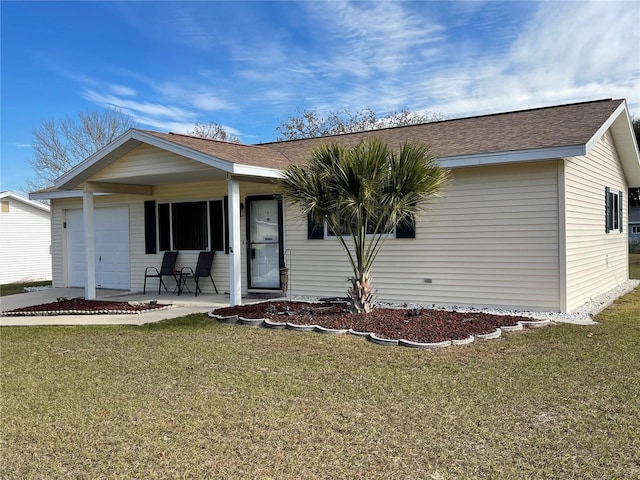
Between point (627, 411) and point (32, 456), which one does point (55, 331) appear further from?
point (627, 411)

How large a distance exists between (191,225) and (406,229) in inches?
204

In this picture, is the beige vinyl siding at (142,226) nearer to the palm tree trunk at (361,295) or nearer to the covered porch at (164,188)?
the covered porch at (164,188)

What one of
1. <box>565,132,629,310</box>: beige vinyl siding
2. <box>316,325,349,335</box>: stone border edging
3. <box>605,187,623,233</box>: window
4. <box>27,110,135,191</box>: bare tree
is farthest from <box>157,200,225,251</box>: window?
<box>27,110,135,191</box>: bare tree

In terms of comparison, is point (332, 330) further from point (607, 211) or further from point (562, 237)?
point (607, 211)

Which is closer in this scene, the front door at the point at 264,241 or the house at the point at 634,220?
the front door at the point at 264,241

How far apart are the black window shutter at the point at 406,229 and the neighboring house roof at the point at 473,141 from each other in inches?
49.6

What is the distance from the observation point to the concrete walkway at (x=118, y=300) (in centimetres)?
862

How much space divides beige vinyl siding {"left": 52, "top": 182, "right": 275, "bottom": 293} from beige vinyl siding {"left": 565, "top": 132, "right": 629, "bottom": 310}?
560cm

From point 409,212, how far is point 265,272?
4.37 metres

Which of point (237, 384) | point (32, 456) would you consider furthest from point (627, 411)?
point (32, 456)

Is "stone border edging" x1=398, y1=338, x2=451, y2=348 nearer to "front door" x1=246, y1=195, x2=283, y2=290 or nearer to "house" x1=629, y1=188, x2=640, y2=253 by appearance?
"front door" x1=246, y1=195, x2=283, y2=290

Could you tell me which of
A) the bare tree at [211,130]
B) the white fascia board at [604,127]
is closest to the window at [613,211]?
the white fascia board at [604,127]

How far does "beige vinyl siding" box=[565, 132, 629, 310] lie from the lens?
8.50 meters

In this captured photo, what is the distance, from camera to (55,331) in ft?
25.6
